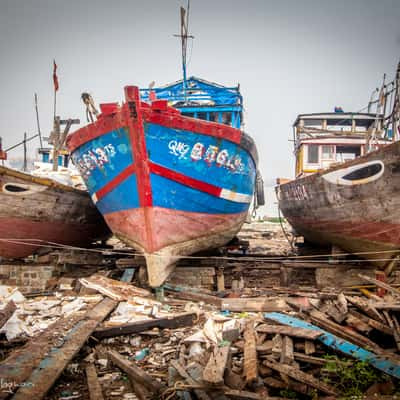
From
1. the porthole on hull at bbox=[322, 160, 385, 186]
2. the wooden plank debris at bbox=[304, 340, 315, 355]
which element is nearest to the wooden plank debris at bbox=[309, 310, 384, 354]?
the wooden plank debris at bbox=[304, 340, 315, 355]

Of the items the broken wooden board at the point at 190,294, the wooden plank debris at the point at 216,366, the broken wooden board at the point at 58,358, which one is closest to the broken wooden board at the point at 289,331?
the wooden plank debris at the point at 216,366

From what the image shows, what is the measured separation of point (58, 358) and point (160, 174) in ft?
9.31

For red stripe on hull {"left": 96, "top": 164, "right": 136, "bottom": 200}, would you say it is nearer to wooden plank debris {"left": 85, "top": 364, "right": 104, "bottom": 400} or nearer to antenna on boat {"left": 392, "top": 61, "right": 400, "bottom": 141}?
wooden plank debris {"left": 85, "top": 364, "right": 104, "bottom": 400}

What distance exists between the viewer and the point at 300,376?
2637mm

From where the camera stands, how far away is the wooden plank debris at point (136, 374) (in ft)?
8.55

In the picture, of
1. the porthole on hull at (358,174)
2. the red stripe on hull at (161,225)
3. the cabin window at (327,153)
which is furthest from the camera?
the cabin window at (327,153)

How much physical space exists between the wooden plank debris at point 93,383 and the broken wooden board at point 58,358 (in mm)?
222

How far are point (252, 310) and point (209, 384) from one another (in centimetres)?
224

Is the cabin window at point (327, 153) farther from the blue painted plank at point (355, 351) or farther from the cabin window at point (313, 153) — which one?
the blue painted plank at point (355, 351)

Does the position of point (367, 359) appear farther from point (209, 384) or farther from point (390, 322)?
point (209, 384)

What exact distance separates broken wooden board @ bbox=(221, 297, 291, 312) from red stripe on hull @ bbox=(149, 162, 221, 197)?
1887 millimetres

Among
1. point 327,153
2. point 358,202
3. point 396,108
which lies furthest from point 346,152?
point 358,202

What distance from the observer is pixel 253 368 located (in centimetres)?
279

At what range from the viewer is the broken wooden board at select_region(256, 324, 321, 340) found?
3.27 meters
